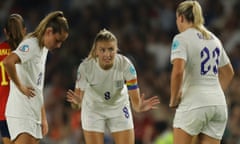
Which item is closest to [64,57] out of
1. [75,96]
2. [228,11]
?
[228,11]

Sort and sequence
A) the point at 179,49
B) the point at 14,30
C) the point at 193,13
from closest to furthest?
the point at 179,49, the point at 193,13, the point at 14,30

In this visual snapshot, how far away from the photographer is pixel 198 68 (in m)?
7.95

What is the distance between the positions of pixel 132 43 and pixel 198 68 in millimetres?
5952

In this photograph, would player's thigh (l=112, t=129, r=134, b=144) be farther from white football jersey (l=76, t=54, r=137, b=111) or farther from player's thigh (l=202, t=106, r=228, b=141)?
player's thigh (l=202, t=106, r=228, b=141)

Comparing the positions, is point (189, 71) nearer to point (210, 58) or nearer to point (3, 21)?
point (210, 58)

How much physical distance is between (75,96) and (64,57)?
522 cm

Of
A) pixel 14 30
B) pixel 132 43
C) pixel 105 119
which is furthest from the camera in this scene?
pixel 132 43

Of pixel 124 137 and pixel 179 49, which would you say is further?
pixel 124 137

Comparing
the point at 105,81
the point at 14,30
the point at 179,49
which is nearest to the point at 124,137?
the point at 105,81

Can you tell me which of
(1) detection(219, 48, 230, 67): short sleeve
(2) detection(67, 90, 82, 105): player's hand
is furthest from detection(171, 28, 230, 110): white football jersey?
(2) detection(67, 90, 82, 105): player's hand

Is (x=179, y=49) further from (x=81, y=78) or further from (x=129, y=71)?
(x=81, y=78)

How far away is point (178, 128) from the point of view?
803 centimetres

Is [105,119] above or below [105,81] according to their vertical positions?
below

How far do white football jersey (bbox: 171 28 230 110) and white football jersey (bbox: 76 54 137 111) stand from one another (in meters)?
0.92
